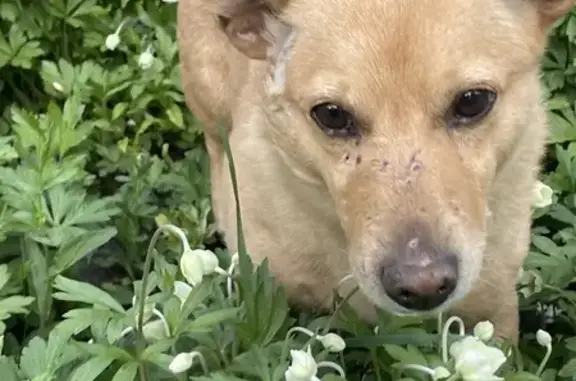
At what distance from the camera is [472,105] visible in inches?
76.6

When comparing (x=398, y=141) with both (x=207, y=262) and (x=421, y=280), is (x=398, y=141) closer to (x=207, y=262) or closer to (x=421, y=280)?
(x=421, y=280)

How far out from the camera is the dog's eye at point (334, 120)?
1960 mm

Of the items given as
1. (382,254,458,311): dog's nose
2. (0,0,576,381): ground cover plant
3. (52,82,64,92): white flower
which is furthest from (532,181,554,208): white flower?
(52,82,64,92): white flower

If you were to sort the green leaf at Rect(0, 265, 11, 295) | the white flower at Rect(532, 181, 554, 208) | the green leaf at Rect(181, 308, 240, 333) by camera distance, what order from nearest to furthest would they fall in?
the green leaf at Rect(181, 308, 240, 333)
the green leaf at Rect(0, 265, 11, 295)
the white flower at Rect(532, 181, 554, 208)

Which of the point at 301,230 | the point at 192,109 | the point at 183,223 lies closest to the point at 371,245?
the point at 301,230

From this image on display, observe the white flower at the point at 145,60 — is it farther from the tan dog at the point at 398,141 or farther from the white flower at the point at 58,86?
the tan dog at the point at 398,141

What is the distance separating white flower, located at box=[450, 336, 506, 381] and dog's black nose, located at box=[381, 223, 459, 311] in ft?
0.39

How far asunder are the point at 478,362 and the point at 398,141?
424 millimetres

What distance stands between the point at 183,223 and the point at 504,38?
128 centimetres

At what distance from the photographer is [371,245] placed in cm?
189

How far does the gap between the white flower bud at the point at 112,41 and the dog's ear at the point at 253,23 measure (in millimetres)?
1382

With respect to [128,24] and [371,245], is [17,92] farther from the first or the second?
[371,245]

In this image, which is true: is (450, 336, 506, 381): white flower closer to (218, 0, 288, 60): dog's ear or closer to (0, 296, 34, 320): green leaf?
(218, 0, 288, 60): dog's ear

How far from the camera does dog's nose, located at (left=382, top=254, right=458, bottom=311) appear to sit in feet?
6.08
